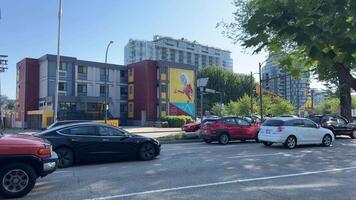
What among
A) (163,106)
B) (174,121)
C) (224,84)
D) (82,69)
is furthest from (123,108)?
(224,84)

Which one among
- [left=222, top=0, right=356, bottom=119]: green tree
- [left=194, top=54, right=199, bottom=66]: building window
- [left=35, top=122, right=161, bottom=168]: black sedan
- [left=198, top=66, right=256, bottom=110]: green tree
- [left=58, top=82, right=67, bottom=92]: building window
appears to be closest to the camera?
[left=222, top=0, right=356, bottom=119]: green tree

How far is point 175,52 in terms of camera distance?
119000mm

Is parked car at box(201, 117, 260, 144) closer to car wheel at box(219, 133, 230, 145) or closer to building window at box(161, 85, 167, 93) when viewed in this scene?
car wheel at box(219, 133, 230, 145)

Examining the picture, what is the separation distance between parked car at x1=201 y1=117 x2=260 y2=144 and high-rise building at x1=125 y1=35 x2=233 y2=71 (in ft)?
278

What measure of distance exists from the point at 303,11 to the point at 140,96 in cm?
5125

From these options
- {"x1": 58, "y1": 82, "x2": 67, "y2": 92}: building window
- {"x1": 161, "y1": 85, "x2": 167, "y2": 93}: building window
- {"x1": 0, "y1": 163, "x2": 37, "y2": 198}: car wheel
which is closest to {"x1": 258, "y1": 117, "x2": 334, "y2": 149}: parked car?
{"x1": 0, "y1": 163, "x2": 37, "y2": 198}: car wheel

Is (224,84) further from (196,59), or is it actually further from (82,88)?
(196,59)

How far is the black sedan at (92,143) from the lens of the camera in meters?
12.5

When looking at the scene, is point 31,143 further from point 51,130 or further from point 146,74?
point 146,74

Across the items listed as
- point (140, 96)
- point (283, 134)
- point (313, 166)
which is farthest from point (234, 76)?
point (313, 166)

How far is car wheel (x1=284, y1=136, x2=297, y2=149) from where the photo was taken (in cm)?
1817

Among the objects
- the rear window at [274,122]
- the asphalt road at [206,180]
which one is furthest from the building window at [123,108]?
the asphalt road at [206,180]

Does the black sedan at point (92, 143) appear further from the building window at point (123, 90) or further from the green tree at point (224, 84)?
the green tree at point (224, 84)

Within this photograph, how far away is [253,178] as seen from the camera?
A: 9727 millimetres
